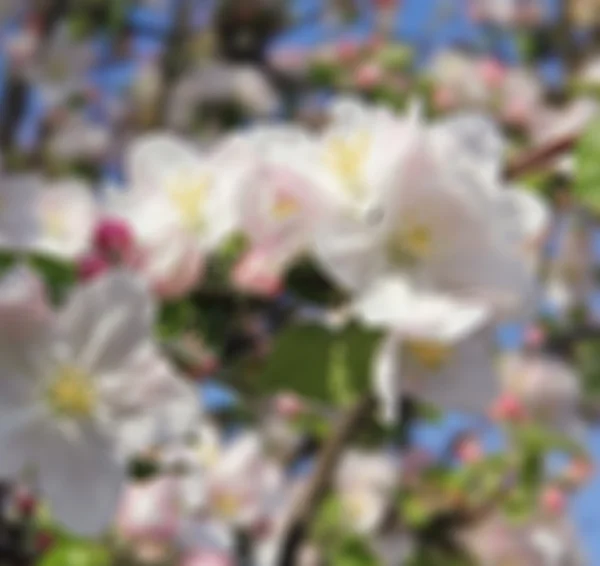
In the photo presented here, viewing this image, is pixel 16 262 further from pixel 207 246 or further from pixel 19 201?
pixel 19 201

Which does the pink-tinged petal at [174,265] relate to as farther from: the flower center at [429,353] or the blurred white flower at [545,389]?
the blurred white flower at [545,389]

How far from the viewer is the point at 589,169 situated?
0.98 m

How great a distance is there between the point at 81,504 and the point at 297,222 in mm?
265

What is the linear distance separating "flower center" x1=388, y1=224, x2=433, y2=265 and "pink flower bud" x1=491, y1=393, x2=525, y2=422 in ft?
4.58

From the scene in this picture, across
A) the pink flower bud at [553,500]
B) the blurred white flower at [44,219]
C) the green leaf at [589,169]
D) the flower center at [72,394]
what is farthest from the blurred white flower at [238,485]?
the green leaf at [589,169]

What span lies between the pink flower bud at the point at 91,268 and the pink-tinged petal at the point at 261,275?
104 mm

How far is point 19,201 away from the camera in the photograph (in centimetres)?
134

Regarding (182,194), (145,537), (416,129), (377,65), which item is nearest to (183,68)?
(377,65)

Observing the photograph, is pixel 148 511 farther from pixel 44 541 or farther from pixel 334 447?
pixel 334 447

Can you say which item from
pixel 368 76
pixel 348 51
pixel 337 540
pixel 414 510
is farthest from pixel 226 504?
pixel 348 51

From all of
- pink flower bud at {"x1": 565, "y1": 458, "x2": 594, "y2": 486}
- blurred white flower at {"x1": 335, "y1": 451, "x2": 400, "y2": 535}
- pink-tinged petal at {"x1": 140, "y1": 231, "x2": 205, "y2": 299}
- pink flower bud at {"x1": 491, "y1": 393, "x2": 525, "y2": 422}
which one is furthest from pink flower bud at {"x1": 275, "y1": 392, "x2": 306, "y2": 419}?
pink-tinged petal at {"x1": 140, "y1": 231, "x2": 205, "y2": 299}

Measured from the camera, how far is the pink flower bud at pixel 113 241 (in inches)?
43.5

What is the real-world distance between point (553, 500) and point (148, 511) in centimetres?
99

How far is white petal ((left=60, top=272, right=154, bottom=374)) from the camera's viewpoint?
106cm
